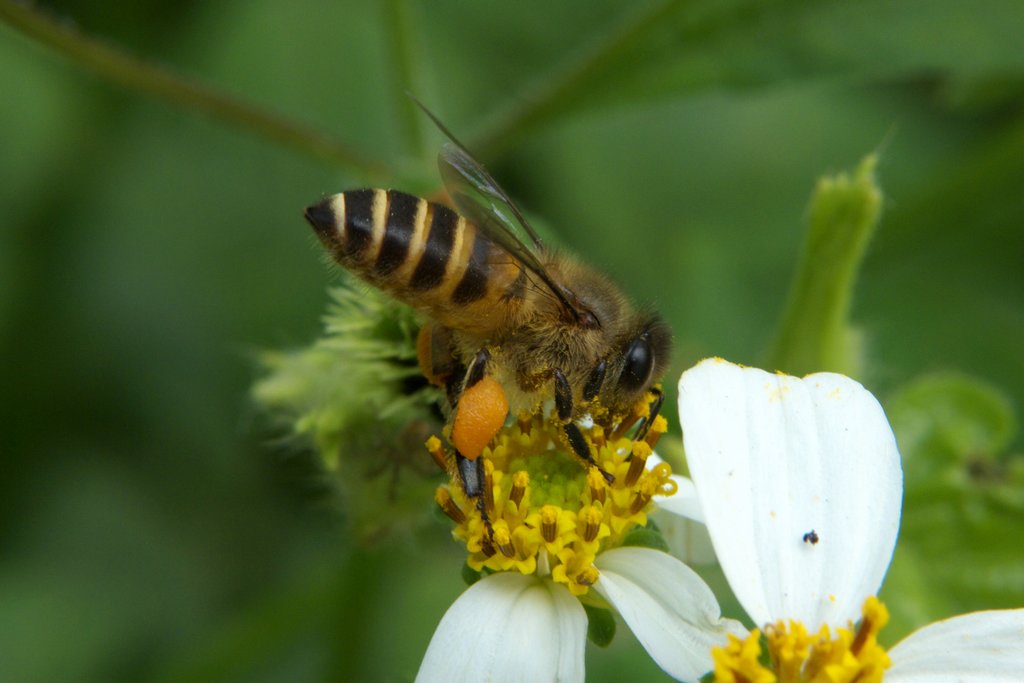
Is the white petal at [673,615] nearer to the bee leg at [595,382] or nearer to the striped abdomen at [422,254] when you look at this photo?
the bee leg at [595,382]

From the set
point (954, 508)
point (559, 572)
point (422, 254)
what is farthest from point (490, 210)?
point (954, 508)

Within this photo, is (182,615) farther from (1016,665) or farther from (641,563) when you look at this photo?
(1016,665)

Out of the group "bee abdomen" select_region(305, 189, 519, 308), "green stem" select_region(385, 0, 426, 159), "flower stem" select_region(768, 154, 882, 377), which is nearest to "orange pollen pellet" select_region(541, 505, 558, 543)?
"bee abdomen" select_region(305, 189, 519, 308)

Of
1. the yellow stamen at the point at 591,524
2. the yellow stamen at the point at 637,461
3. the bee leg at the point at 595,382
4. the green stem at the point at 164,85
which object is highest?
the green stem at the point at 164,85

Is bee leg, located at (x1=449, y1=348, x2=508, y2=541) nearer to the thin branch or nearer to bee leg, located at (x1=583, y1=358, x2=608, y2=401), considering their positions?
bee leg, located at (x1=583, y1=358, x2=608, y2=401)

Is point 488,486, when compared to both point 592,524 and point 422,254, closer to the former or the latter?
point 592,524

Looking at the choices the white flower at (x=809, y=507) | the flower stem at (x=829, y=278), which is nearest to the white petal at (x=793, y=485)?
the white flower at (x=809, y=507)
